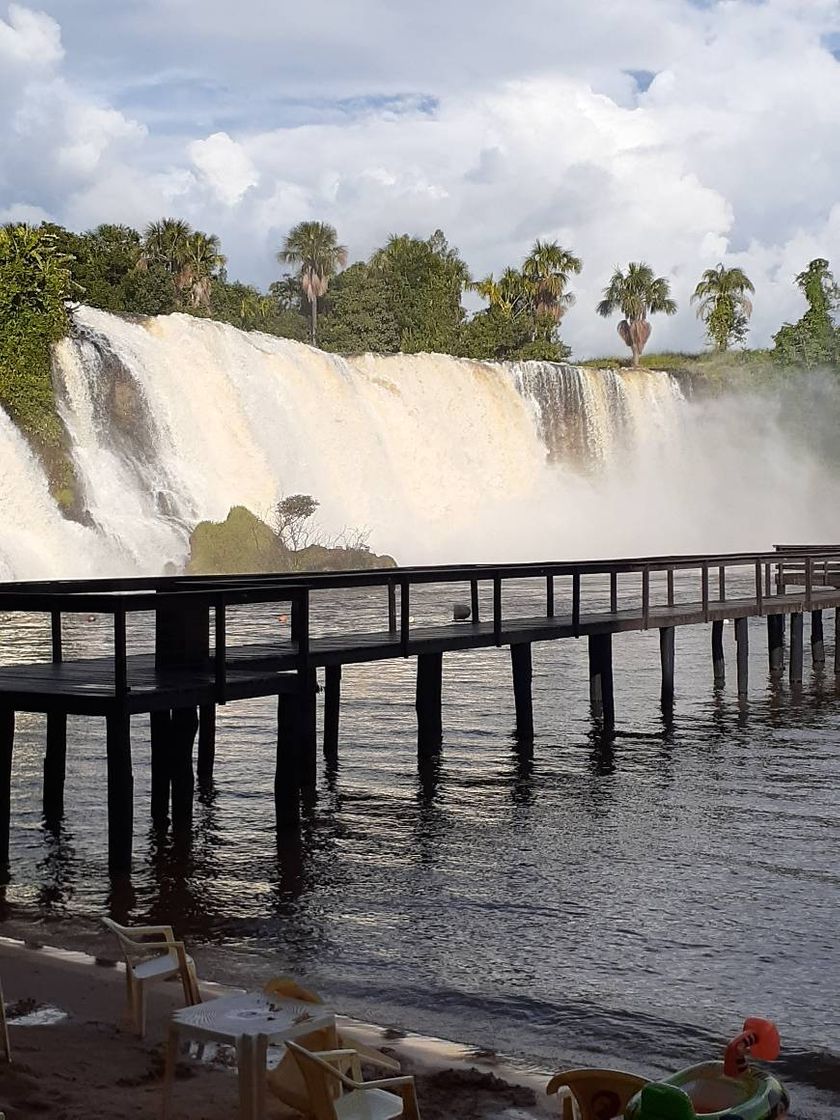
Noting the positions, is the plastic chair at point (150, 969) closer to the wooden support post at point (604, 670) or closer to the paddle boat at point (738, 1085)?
the paddle boat at point (738, 1085)

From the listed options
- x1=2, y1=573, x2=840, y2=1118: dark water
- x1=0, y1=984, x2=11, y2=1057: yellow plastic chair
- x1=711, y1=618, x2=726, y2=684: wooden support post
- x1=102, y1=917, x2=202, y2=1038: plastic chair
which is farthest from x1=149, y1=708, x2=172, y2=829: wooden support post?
x1=711, y1=618, x2=726, y2=684: wooden support post

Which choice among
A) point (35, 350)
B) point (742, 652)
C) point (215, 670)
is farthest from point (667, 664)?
point (35, 350)

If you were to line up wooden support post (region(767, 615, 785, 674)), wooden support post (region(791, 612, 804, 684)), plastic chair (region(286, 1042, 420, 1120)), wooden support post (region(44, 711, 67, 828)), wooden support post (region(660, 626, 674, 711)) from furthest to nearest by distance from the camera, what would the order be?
1. wooden support post (region(767, 615, 785, 674))
2. wooden support post (region(791, 612, 804, 684))
3. wooden support post (region(660, 626, 674, 711))
4. wooden support post (region(44, 711, 67, 828))
5. plastic chair (region(286, 1042, 420, 1120))

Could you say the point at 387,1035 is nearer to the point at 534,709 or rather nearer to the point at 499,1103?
the point at 499,1103

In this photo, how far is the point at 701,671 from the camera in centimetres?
2559

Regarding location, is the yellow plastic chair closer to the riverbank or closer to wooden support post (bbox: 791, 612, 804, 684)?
the riverbank

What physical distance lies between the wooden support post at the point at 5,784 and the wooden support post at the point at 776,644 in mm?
15021

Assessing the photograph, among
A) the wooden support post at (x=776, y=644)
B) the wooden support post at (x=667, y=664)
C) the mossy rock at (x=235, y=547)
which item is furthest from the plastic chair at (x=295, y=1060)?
the mossy rock at (x=235, y=547)

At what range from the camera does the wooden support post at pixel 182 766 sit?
13055 millimetres

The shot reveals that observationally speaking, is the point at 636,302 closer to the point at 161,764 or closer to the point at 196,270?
the point at 196,270

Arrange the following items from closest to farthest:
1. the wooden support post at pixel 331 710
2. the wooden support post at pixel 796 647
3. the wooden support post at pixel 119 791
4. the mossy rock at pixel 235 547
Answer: the wooden support post at pixel 119 791 → the wooden support post at pixel 331 710 → the wooden support post at pixel 796 647 → the mossy rock at pixel 235 547

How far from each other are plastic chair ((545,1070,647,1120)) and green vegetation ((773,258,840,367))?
3277 inches

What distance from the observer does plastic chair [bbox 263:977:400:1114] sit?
5914 mm

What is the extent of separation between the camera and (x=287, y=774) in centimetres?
1288
